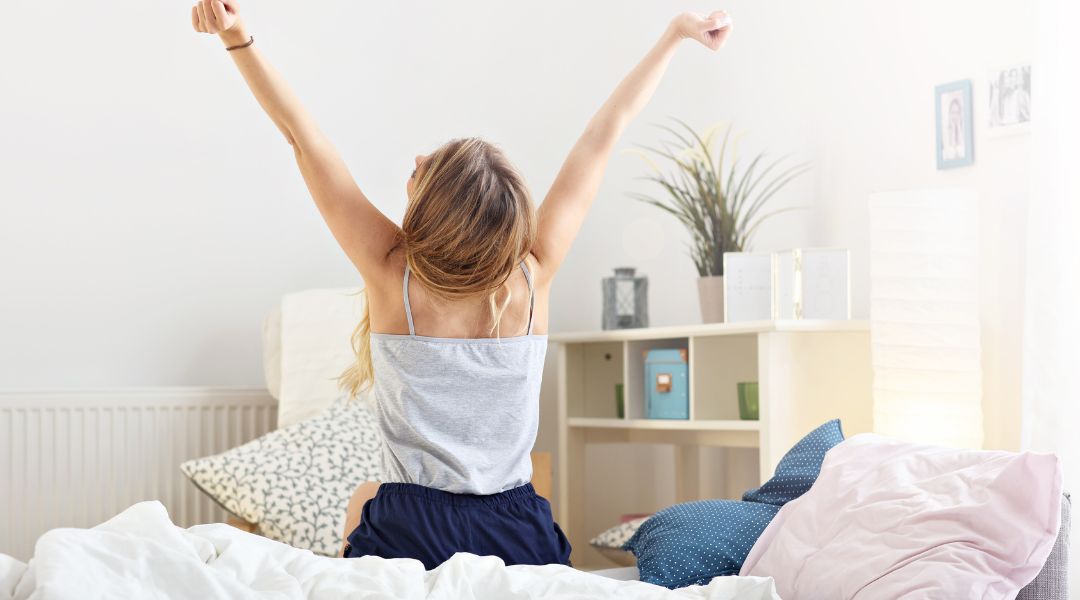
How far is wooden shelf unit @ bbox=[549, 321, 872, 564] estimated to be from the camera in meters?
2.49

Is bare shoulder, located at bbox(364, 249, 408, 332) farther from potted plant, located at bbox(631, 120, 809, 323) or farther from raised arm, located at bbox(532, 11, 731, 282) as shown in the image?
potted plant, located at bbox(631, 120, 809, 323)

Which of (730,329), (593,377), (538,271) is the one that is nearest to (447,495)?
(538,271)

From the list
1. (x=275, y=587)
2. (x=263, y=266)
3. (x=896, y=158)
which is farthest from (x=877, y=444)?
(x=263, y=266)

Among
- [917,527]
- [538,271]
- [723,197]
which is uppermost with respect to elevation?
[723,197]

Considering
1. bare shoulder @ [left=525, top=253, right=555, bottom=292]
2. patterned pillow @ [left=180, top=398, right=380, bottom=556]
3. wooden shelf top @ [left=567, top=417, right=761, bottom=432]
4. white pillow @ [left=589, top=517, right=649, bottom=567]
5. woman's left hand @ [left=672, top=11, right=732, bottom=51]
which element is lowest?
white pillow @ [left=589, top=517, right=649, bottom=567]

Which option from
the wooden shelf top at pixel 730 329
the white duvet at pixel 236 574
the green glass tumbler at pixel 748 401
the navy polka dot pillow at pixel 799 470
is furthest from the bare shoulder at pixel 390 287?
the green glass tumbler at pixel 748 401

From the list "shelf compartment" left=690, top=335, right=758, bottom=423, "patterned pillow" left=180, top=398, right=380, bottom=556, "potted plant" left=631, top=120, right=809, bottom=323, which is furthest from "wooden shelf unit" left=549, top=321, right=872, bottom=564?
"patterned pillow" left=180, top=398, right=380, bottom=556

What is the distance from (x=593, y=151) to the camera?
63.3 inches

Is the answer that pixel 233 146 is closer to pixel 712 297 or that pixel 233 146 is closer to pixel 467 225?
pixel 712 297

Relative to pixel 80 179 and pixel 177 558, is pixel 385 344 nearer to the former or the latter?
pixel 177 558

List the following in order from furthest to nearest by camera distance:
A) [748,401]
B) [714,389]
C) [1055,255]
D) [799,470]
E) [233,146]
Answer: [233,146]
[714,389]
[748,401]
[1055,255]
[799,470]

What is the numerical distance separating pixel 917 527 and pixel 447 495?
25.5 inches

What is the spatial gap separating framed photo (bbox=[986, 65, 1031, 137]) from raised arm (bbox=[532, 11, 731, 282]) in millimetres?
1097

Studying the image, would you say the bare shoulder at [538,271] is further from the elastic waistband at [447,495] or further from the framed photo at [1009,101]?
the framed photo at [1009,101]
